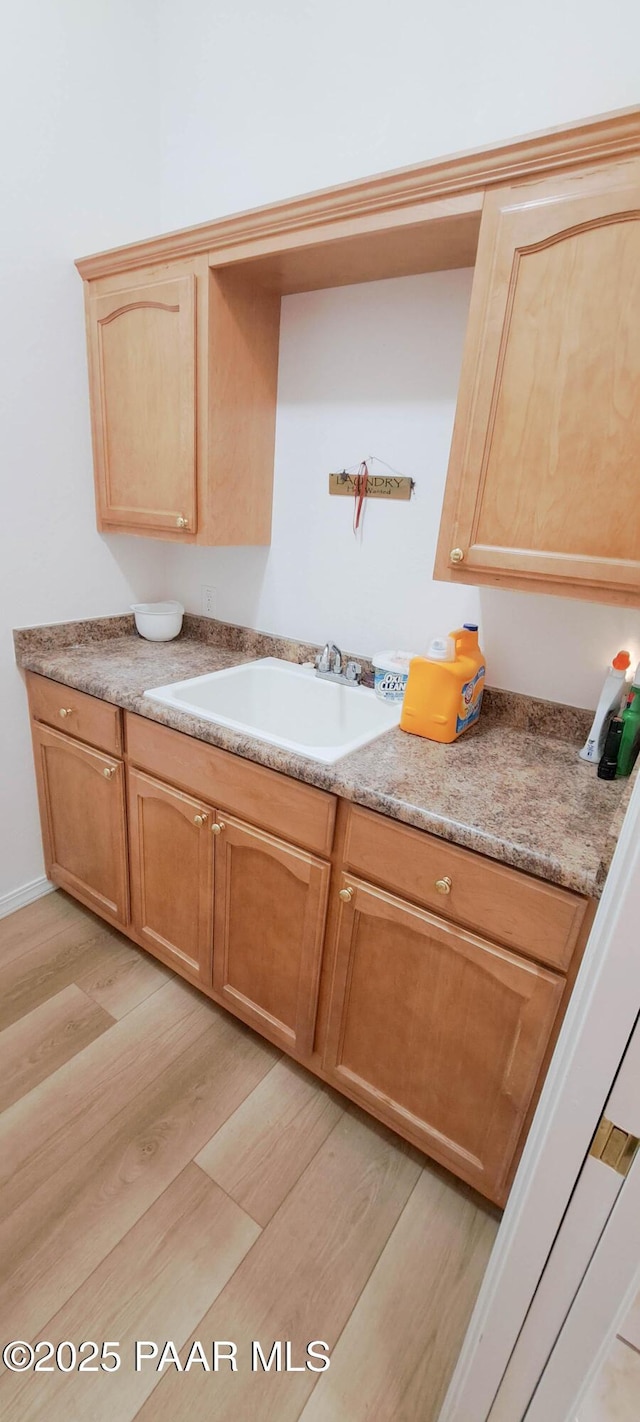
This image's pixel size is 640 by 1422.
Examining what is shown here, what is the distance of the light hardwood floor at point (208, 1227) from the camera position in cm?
99

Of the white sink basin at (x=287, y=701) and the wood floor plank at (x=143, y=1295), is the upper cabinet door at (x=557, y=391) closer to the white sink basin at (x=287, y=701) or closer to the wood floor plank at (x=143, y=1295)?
the white sink basin at (x=287, y=701)

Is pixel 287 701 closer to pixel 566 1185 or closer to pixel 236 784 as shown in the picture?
pixel 236 784

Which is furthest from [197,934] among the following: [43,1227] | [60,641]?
[60,641]

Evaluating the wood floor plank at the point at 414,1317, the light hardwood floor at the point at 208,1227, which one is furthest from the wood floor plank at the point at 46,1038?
the wood floor plank at the point at 414,1317

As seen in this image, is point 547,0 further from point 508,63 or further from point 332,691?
point 332,691

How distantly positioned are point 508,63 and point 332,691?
4.58 ft

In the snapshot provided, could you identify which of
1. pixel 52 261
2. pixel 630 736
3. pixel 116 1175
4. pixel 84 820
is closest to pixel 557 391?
pixel 630 736

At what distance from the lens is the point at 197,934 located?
5.17 feet

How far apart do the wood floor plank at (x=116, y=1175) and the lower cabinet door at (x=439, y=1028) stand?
0.35 meters

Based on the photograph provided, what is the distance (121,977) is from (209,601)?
1.23 metres

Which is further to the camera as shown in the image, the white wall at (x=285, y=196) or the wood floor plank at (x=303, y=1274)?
the white wall at (x=285, y=196)

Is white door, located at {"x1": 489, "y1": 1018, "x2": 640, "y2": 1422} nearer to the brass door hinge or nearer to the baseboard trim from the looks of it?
the brass door hinge

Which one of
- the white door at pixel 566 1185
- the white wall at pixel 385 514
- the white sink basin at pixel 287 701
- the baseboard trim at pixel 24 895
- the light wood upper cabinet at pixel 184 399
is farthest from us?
the baseboard trim at pixel 24 895

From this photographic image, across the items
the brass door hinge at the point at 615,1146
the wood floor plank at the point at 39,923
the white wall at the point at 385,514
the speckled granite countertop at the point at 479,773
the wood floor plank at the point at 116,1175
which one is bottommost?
the wood floor plank at the point at 39,923
